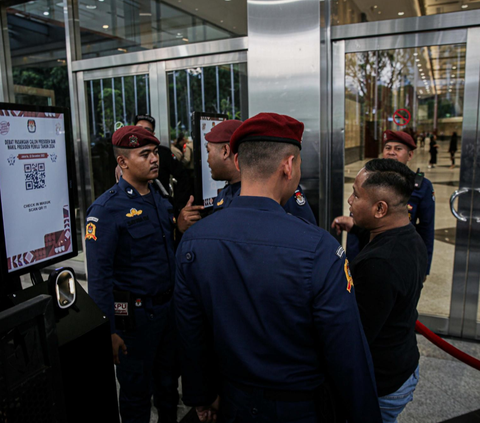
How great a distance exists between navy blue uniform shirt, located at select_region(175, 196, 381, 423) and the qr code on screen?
0.68 meters

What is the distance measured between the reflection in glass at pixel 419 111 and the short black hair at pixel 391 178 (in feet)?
Answer: 6.14

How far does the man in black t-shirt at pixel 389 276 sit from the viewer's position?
4.46 ft

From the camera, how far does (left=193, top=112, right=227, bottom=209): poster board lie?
88.0 inches

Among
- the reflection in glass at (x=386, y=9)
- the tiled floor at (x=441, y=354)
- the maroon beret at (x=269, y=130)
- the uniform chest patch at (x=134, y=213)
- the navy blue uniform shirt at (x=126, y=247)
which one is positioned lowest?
the tiled floor at (x=441, y=354)

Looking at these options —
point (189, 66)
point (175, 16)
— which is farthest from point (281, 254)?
point (175, 16)

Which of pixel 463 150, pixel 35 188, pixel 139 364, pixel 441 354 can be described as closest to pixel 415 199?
pixel 463 150

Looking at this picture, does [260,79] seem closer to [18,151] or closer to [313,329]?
[18,151]

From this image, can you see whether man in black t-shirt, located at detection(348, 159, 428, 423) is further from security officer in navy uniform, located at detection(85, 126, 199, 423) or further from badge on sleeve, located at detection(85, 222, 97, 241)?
badge on sleeve, located at detection(85, 222, 97, 241)

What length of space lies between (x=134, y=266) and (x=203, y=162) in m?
0.73

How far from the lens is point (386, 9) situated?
3.20 metres

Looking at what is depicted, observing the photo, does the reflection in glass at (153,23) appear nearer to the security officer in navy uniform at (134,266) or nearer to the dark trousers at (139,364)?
the security officer in navy uniform at (134,266)

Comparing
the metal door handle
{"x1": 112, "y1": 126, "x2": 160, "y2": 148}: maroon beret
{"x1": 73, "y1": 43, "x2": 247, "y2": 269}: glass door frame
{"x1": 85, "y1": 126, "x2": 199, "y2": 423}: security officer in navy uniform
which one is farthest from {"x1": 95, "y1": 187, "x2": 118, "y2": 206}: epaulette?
the metal door handle

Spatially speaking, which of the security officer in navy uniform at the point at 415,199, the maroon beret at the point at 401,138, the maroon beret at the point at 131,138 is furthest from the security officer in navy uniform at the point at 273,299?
the maroon beret at the point at 401,138

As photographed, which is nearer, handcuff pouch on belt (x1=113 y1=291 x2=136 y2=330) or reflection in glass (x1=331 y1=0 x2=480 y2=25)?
handcuff pouch on belt (x1=113 y1=291 x2=136 y2=330)
